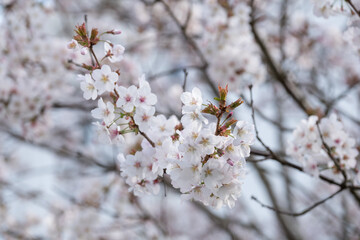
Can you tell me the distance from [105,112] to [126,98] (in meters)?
0.12

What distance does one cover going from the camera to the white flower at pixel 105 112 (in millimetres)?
1345

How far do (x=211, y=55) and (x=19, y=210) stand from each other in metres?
5.42

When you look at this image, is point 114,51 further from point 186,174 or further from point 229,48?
point 229,48

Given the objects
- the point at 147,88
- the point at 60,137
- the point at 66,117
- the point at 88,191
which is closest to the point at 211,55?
the point at 147,88

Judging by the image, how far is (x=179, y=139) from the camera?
1.28 meters

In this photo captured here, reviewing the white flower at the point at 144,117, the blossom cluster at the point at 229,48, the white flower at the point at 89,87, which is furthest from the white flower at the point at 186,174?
the blossom cluster at the point at 229,48

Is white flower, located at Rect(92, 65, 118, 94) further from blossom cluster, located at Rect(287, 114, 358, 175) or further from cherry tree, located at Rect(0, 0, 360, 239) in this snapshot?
blossom cluster, located at Rect(287, 114, 358, 175)

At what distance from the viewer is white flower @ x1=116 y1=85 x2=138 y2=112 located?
1.32m

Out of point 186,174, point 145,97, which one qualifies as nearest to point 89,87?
point 145,97

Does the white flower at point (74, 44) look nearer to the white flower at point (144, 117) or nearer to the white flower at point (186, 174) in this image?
the white flower at point (144, 117)

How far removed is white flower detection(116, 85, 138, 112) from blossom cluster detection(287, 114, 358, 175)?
3.75ft

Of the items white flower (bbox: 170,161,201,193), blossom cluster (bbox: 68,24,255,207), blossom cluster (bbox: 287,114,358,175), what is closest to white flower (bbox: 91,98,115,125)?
blossom cluster (bbox: 68,24,255,207)

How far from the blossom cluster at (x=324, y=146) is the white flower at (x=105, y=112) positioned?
1.20 m

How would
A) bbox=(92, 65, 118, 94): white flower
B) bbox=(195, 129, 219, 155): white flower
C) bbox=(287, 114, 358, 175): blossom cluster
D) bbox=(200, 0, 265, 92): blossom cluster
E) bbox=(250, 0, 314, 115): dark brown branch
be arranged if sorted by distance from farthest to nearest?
bbox=(200, 0, 265, 92): blossom cluster
bbox=(250, 0, 314, 115): dark brown branch
bbox=(287, 114, 358, 175): blossom cluster
bbox=(92, 65, 118, 94): white flower
bbox=(195, 129, 219, 155): white flower
